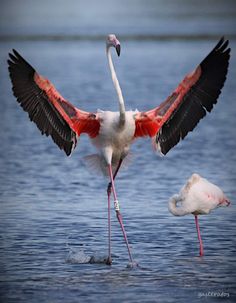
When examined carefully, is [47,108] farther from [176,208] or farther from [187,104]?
[176,208]

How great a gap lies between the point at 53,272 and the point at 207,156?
5.30 m

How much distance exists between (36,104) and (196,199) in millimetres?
1537

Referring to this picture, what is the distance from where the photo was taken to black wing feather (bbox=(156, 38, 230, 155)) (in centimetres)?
841

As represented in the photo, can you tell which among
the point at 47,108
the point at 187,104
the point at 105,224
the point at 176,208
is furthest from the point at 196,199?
the point at 47,108

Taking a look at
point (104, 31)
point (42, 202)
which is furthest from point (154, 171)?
point (104, 31)

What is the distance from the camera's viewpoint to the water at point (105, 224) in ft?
23.5

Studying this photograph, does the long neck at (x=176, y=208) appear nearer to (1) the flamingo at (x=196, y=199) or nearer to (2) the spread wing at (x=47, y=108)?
(1) the flamingo at (x=196, y=199)

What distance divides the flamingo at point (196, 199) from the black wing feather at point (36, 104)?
104cm

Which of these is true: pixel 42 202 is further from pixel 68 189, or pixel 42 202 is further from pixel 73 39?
pixel 73 39

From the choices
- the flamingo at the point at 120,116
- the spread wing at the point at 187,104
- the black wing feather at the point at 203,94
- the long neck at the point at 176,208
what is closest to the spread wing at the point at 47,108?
the flamingo at the point at 120,116

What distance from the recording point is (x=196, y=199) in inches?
323

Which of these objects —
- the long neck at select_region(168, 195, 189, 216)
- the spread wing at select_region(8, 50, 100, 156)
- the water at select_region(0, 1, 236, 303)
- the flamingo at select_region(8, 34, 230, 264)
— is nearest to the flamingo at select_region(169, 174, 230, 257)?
the long neck at select_region(168, 195, 189, 216)

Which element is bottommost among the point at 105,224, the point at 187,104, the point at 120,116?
the point at 105,224

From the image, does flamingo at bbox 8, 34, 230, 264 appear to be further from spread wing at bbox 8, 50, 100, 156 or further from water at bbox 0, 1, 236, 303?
water at bbox 0, 1, 236, 303
